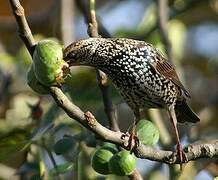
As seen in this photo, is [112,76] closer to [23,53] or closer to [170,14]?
[23,53]

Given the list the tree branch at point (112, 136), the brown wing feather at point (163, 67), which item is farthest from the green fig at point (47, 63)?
the brown wing feather at point (163, 67)

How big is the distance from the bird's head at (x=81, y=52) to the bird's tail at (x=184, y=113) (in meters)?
0.93

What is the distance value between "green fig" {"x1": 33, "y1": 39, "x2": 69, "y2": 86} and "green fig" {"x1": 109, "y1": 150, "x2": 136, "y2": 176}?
52 centimetres

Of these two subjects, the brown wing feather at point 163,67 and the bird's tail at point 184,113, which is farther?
the bird's tail at point 184,113

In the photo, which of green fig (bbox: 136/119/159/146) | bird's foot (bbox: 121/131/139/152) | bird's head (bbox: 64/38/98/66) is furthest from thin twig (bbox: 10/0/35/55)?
green fig (bbox: 136/119/159/146)

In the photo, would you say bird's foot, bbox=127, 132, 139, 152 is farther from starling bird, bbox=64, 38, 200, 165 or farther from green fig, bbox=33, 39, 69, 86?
starling bird, bbox=64, 38, 200, 165

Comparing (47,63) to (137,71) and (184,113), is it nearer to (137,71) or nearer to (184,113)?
(137,71)

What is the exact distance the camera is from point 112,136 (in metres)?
2.79

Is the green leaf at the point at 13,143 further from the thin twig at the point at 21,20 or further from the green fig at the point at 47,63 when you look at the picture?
the thin twig at the point at 21,20

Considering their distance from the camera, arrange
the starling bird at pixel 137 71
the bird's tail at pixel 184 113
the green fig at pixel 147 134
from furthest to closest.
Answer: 1. the bird's tail at pixel 184 113
2. the starling bird at pixel 137 71
3. the green fig at pixel 147 134

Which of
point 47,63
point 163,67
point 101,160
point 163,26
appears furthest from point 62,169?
point 163,26

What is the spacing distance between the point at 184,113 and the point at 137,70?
1.88 ft

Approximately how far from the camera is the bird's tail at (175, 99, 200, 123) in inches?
173

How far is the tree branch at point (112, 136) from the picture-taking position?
8.50 ft
